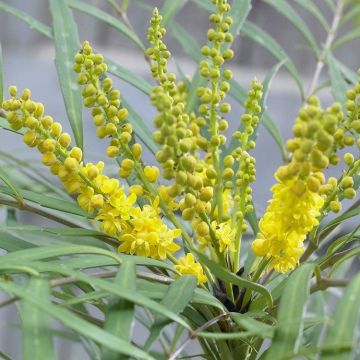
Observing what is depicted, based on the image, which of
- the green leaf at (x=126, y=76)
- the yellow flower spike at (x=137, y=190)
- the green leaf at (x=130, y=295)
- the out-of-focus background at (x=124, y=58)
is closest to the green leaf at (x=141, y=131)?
the green leaf at (x=126, y=76)

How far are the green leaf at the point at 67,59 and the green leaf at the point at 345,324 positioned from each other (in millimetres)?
240

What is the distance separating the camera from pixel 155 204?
455 millimetres

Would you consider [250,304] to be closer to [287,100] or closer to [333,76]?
[333,76]

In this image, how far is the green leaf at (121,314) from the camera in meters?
0.34

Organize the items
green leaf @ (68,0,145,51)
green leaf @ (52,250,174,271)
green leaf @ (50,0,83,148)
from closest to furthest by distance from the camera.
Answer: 1. green leaf @ (52,250,174,271)
2. green leaf @ (50,0,83,148)
3. green leaf @ (68,0,145,51)

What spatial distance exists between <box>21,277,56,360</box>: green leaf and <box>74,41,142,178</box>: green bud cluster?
0.12 metres

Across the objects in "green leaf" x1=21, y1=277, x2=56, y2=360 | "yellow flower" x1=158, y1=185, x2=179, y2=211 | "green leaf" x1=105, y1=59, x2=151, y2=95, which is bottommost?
"green leaf" x1=21, y1=277, x2=56, y2=360

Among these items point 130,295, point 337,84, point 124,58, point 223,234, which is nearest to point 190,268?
point 223,234

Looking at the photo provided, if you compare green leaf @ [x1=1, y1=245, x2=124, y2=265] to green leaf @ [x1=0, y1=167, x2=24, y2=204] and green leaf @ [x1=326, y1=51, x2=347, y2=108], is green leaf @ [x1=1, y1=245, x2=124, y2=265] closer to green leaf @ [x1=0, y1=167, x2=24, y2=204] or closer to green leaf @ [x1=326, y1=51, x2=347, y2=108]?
A: green leaf @ [x1=0, y1=167, x2=24, y2=204]

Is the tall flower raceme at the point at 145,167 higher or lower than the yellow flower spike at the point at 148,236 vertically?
higher

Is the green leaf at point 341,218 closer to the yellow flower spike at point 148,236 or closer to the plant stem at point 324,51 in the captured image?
the yellow flower spike at point 148,236

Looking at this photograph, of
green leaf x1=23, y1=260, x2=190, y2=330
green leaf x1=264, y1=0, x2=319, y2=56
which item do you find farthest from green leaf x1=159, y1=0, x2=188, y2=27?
green leaf x1=23, y1=260, x2=190, y2=330

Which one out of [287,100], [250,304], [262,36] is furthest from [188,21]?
[250,304]

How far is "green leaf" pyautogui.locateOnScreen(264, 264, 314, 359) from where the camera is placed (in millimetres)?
324
